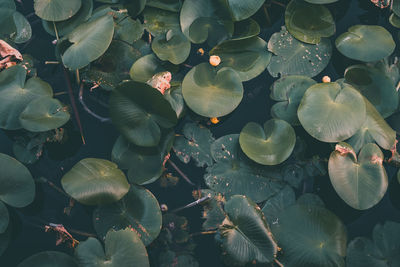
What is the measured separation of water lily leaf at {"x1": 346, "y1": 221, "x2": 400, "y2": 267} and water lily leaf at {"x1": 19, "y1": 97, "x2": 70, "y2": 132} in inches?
94.2

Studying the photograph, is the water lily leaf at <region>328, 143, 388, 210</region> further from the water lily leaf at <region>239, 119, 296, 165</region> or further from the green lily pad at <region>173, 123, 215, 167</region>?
the green lily pad at <region>173, 123, 215, 167</region>

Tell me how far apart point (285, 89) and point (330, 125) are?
1.73ft

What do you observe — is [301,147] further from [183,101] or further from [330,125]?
[183,101]

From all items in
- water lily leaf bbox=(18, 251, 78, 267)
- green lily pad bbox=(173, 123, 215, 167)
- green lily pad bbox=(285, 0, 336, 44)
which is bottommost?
water lily leaf bbox=(18, 251, 78, 267)

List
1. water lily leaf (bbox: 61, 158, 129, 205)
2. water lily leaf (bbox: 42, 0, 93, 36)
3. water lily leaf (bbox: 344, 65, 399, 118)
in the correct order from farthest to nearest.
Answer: water lily leaf (bbox: 42, 0, 93, 36)
water lily leaf (bbox: 344, 65, 399, 118)
water lily leaf (bbox: 61, 158, 129, 205)

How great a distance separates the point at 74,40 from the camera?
9.86 feet

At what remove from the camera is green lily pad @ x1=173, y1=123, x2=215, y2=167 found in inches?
113

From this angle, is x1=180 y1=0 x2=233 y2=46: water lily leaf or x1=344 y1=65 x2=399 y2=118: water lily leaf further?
x1=180 y1=0 x2=233 y2=46: water lily leaf

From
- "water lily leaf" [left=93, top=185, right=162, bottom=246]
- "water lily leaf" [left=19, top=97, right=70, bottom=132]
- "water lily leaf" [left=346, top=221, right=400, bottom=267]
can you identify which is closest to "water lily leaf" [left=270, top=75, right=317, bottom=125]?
"water lily leaf" [left=346, top=221, right=400, bottom=267]

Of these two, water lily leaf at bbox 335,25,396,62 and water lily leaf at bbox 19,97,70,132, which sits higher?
→ water lily leaf at bbox 335,25,396,62

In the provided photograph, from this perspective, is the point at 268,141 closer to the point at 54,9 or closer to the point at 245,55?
the point at 245,55

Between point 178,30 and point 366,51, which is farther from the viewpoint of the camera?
point 178,30

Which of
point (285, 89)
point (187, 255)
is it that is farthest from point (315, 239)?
point (285, 89)

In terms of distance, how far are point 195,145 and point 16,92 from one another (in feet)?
5.05
